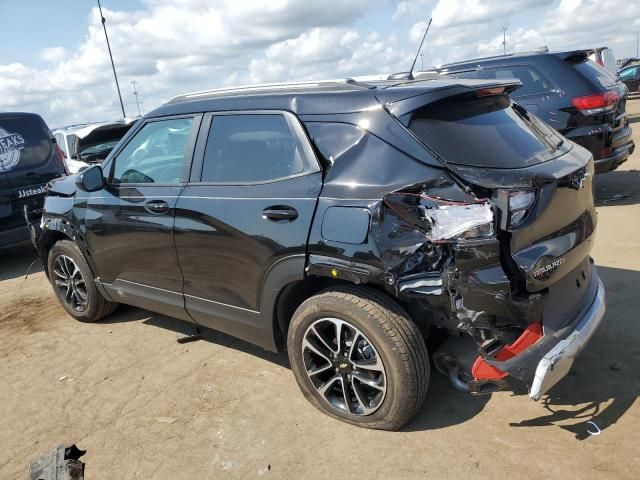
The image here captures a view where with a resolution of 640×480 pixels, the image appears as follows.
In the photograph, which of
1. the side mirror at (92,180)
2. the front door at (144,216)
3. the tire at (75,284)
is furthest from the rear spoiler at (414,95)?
the tire at (75,284)

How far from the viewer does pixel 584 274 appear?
308 centimetres

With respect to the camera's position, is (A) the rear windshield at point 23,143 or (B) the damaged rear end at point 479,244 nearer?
(B) the damaged rear end at point 479,244

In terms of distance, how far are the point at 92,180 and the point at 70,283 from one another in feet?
4.10

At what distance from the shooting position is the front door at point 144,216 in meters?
3.74

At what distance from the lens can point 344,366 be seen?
3.02m

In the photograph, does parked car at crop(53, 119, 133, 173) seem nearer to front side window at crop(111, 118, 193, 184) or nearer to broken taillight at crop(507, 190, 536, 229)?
front side window at crop(111, 118, 193, 184)

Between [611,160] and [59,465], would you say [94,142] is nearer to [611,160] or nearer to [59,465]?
[59,465]

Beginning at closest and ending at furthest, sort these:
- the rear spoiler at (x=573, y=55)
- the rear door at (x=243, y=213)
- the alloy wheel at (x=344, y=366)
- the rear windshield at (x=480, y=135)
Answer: the rear windshield at (x=480, y=135), the alloy wheel at (x=344, y=366), the rear door at (x=243, y=213), the rear spoiler at (x=573, y=55)

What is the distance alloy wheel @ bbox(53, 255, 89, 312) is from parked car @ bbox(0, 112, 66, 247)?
2.39m

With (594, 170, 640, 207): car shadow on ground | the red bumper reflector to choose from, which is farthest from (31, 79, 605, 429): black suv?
(594, 170, 640, 207): car shadow on ground

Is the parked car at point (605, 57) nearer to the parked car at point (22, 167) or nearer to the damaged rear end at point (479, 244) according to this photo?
the damaged rear end at point (479, 244)

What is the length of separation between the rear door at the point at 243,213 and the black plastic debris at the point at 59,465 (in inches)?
45.0

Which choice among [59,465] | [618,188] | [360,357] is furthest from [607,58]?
[59,465]

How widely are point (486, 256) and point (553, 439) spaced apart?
1076 mm
